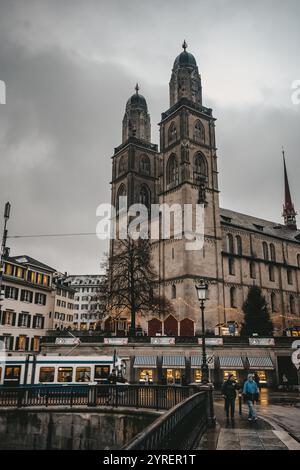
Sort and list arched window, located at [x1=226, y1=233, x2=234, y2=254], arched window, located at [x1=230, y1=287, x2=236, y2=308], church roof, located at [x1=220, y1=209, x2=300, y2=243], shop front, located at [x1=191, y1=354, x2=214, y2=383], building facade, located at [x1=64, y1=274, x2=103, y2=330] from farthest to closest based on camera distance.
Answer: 1. building facade, located at [x1=64, y1=274, x2=103, y2=330]
2. church roof, located at [x1=220, y1=209, x2=300, y2=243]
3. arched window, located at [x1=226, y1=233, x2=234, y2=254]
4. arched window, located at [x1=230, y1=287, x2=236, y2=308]
5. shop front, located at [x1=191, y1=354, x2=214, y2=383]

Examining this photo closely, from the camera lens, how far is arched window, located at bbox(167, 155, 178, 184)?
57.0 meters

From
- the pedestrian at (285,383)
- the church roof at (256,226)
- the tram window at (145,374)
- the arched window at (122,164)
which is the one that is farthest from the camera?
the arched window at (122,164)

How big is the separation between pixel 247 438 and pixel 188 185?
44.3 metres

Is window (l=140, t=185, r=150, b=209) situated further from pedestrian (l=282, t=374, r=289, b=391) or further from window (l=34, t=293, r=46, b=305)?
pedestrian (l=282, t=374, r=289, b=391)

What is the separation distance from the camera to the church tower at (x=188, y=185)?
49375 mm

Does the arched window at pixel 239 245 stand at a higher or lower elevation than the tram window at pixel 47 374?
higher

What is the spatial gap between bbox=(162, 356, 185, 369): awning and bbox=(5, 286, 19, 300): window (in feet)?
70.3

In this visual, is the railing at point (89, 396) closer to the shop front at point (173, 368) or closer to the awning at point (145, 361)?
the awning at point (145, 361)

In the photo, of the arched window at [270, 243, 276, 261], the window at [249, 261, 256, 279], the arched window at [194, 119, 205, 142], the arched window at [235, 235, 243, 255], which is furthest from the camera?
the arched window at [270, 243, 276, 261]

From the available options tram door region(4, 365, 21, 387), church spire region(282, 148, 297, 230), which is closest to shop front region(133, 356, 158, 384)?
tram door region(4, 365, 21, 387)

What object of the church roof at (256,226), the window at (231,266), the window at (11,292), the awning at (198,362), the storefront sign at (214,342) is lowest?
the awning at (198,362)

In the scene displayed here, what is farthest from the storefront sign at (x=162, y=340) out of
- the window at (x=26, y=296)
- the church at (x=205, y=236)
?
the window at (x=26, y=296)

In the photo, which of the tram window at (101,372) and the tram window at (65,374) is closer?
the tram window at (65,374)
